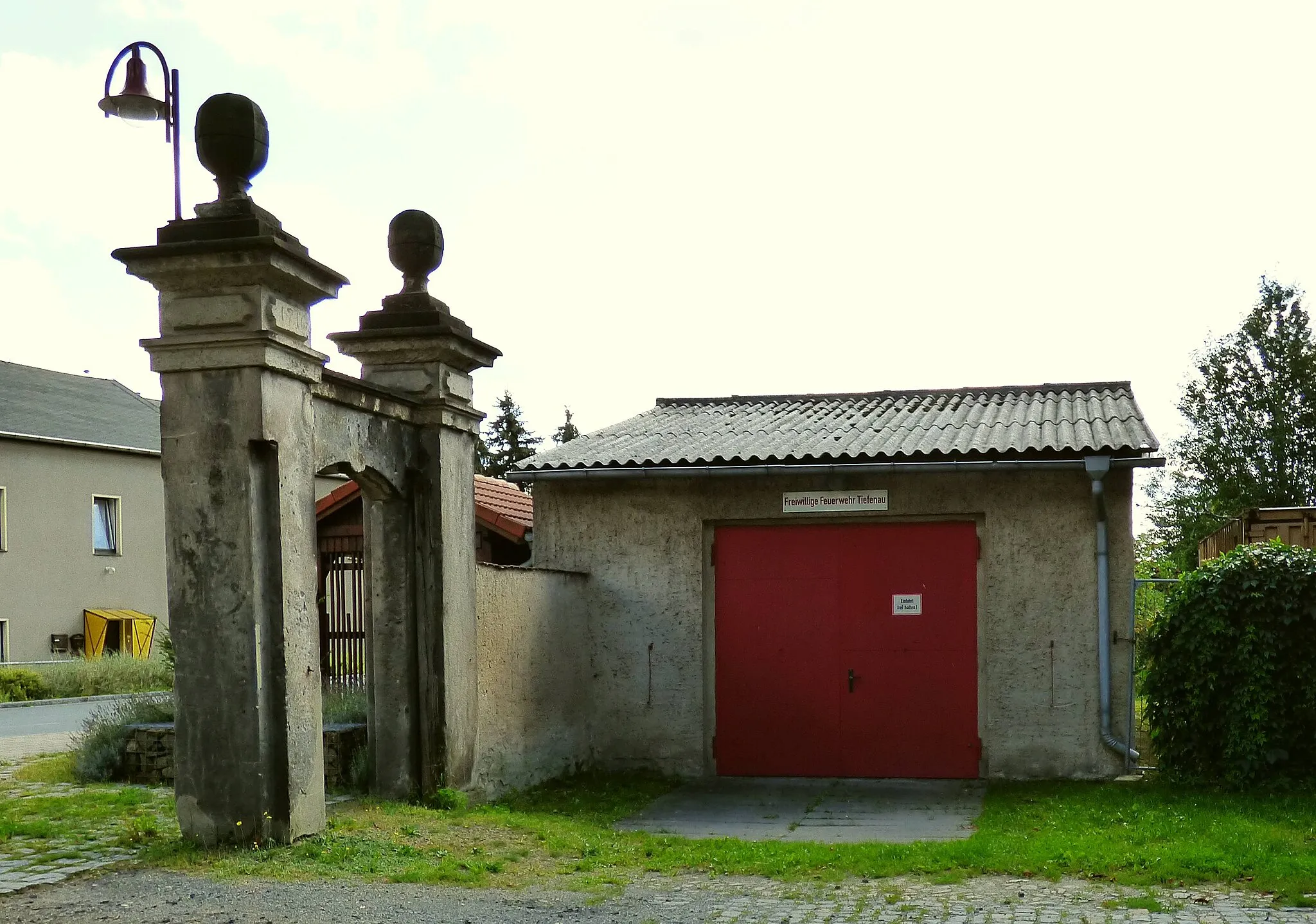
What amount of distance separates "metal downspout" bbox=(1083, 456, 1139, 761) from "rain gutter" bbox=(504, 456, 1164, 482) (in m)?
0.36

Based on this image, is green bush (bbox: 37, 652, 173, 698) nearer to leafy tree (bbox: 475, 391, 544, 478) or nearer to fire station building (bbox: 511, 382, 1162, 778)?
fire station building (bbox: 511, 382, 1162, 778)

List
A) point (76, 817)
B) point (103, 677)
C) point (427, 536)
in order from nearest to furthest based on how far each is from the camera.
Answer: point (76, 817)
point (427, 536)
point (103, 677)

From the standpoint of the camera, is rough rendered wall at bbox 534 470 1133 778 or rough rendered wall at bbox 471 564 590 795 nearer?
rough rendered wall at bbox 471 564 590 795

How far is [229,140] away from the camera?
24.7ft

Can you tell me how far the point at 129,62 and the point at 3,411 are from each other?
2526 cm

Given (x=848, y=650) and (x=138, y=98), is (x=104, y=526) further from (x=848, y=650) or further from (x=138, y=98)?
(x=138, y=98)

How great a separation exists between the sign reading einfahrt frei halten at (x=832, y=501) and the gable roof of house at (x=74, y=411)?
21.0m

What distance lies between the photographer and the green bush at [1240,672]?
10555mm

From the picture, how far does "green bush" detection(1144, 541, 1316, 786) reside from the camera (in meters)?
10.6

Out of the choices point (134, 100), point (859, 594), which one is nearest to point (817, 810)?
point (859, 594)

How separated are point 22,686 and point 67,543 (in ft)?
28.4

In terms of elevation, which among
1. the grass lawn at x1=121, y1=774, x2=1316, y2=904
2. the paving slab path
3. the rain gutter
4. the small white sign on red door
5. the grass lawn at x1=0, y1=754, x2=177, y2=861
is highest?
the rain gutter

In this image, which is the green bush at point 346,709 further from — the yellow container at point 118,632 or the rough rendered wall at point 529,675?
the yellow container at point 118,632

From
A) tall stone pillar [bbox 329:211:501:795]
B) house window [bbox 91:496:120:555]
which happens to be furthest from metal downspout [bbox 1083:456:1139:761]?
house window [bbox 91:496:120:555]
